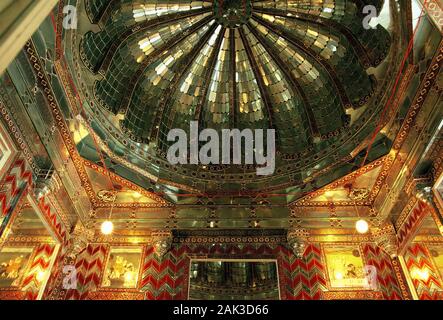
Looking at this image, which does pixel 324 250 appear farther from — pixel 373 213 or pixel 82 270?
pixel 82 270

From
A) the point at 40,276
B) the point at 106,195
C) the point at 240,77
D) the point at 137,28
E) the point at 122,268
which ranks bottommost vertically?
the point at 40,276

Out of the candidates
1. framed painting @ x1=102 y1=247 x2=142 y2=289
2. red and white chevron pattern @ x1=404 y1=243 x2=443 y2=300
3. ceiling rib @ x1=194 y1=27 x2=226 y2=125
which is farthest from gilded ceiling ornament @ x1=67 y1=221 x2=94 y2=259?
red and white chevron pattern @ x1=404 y1=243 x2=443 y2=300

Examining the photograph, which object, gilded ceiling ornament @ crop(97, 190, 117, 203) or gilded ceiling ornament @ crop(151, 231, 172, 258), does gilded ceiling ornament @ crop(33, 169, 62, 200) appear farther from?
gilded ceiling ornament @ crop(151, 231, 172, 258)

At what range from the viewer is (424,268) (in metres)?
10.7

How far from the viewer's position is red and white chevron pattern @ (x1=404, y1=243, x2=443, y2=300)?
33.9 ft

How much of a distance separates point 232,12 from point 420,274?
10.7 meters

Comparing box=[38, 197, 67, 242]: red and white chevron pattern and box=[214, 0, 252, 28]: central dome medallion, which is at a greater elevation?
box=[214, 0, 252, 28]: central dome medallion

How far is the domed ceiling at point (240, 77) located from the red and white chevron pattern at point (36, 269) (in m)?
3.69

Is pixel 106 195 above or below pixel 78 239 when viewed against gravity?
above

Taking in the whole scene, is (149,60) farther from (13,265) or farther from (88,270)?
(13,265)

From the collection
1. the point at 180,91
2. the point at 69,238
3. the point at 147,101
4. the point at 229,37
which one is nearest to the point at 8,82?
the point at 69,238

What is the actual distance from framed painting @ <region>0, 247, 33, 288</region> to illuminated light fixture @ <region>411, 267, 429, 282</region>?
1092 cm

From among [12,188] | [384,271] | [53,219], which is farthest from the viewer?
[384,271]

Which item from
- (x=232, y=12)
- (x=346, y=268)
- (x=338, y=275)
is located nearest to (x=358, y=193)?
(x=346, y=268)
